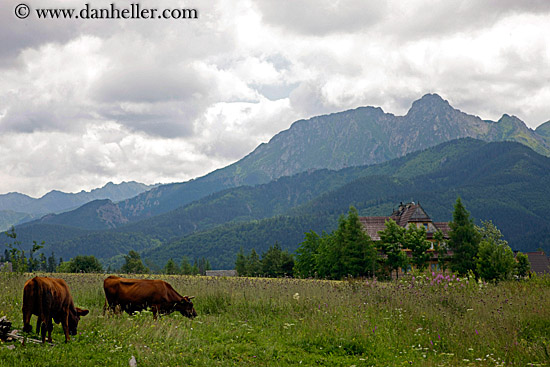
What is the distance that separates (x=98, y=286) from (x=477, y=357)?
14344 mm

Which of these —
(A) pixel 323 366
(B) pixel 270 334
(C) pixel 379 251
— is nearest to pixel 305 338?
(B) pixel 270 334

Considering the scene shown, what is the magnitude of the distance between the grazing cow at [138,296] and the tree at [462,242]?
123 ft

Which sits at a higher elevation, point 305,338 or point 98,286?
point 98,286

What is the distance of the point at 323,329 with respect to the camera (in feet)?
42.8

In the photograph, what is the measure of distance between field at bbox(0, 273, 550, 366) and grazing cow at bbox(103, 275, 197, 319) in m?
0.56

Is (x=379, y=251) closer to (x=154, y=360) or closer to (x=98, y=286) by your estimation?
(x=98, y=286)

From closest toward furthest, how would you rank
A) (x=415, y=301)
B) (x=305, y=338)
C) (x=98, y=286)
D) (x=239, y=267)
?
1. (x=305, y=338)
2. (x=415, y=301)
3. (x=98, y=286)
4. (x=239, y=267)

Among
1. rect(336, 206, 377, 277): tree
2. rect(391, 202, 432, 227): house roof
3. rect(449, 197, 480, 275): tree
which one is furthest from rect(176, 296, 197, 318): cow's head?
rect(391, 202, 432, 227): house roof

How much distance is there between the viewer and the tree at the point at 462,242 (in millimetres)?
45219

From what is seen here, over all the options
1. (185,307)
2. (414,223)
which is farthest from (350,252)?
(185,307)

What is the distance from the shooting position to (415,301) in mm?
15258

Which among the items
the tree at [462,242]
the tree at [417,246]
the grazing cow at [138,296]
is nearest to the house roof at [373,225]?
the tree at [417,246]

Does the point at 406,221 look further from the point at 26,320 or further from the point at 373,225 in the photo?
the point at 26,320

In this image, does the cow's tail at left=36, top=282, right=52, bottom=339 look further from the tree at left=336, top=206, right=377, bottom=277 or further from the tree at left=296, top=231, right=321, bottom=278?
the tree at left=296, top=231, right=321, bottom=278
